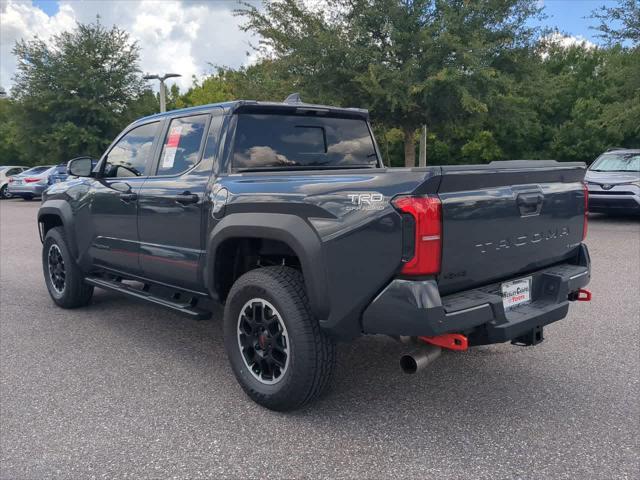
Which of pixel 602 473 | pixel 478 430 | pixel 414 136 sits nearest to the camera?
pixel 602 473

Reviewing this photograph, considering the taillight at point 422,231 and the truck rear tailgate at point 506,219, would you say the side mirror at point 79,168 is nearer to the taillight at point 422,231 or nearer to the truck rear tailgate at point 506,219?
→ the taillight at point 422,231

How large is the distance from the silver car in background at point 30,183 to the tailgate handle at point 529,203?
70.3ft

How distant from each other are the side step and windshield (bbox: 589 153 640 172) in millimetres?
10913

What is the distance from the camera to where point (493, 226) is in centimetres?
313

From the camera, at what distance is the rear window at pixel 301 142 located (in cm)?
405

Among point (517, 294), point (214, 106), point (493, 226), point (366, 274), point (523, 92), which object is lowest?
point (517, 294)

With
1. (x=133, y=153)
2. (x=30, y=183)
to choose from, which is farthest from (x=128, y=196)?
(x=30, y=183)

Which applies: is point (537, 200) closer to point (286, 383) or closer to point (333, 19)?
point (286, 383)

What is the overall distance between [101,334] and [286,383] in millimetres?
2435

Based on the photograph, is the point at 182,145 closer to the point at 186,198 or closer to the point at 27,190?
the point at 186,198

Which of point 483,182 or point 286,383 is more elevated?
point 483,182

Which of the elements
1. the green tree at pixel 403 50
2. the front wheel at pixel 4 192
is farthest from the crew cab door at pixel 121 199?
the front wheel at pixel 4 192

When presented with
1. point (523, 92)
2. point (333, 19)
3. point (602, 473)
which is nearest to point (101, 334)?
point (602, 473)

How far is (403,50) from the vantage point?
14.7 metres
